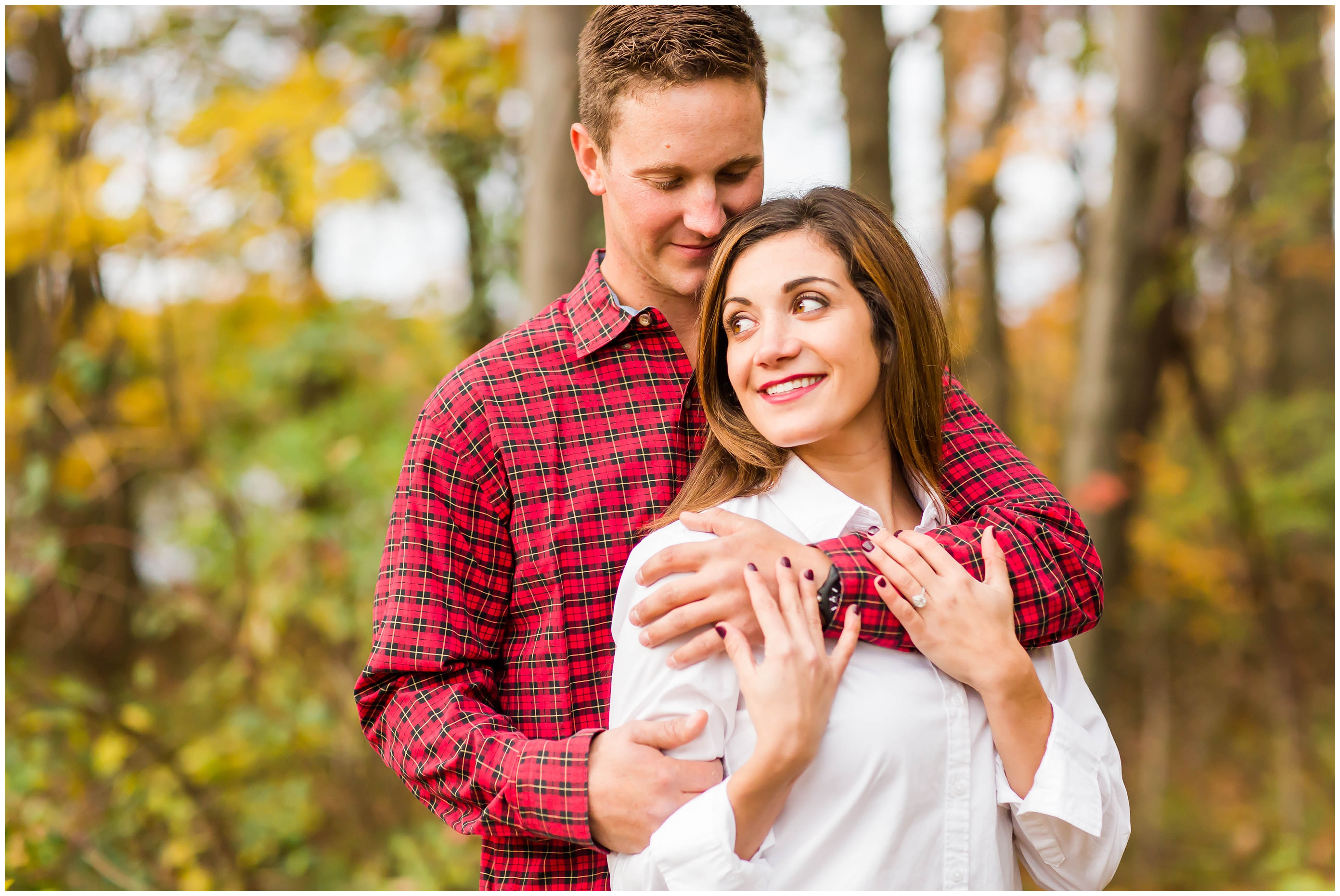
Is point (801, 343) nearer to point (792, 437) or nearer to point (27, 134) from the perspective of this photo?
point (792, 437)

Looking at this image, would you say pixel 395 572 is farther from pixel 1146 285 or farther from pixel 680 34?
pixel 1146 285

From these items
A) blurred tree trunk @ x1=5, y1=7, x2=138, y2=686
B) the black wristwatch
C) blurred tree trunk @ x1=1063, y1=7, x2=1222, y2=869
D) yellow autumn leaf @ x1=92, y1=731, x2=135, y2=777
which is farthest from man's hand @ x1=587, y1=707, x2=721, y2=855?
blurred tree trunk @ x1=1063, y1=7, x2=1222, y2=869

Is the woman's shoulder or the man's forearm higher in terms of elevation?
the woman's shoulder

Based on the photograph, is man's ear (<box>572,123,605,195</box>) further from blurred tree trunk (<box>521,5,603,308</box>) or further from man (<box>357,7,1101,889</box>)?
blurred tree trunk (<box>521,5,603,308</box>)

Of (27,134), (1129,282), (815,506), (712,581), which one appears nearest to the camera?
(712,581)

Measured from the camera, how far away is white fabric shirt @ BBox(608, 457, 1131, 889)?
149 centimetres

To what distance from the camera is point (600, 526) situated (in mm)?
1806

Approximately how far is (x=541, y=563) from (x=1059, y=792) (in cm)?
89

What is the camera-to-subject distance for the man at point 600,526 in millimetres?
1572

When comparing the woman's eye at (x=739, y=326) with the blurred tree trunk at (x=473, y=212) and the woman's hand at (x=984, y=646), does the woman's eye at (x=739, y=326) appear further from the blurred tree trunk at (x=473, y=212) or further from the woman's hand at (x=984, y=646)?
the blurred tree trunk at (x=473, y=212)

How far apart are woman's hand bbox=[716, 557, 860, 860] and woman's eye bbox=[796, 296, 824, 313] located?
1.44ft

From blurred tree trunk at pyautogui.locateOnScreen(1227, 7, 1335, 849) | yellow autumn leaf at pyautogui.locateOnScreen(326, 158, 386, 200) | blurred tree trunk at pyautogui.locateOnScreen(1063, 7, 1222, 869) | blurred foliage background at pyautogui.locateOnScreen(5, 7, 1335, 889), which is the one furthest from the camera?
blurred tree trunk at pyautogui.locateOnScreen(1227, 7, 1335, 849)

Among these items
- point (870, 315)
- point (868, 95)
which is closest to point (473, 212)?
point (868, 95)

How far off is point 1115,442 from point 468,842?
364cm
